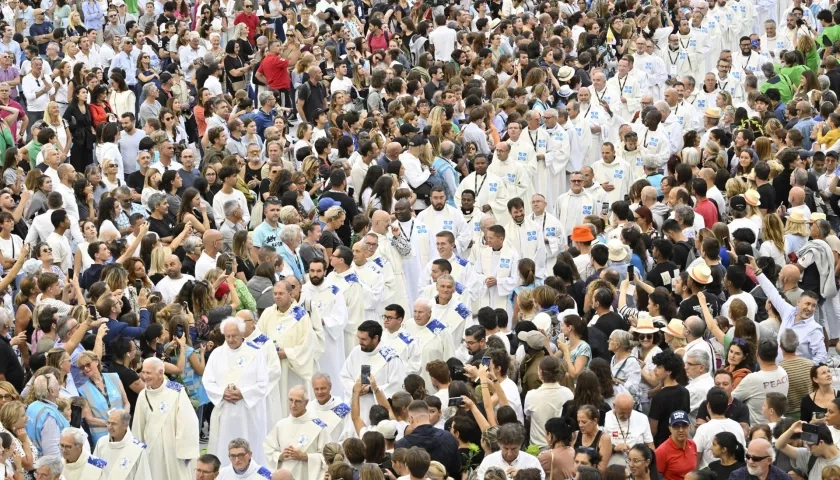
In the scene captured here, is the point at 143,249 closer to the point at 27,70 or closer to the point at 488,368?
the point at 488,368

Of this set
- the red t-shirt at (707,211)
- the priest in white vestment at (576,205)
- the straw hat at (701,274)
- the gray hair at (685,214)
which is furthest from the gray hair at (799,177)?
the straw hat at (701,274)

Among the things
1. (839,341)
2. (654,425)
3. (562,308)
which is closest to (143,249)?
(562,308)

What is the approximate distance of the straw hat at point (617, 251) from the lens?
46.8 feet

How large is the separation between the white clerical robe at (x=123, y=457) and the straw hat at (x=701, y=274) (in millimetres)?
5165

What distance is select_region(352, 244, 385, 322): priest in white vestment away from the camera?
14.6 metres

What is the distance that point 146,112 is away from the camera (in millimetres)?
19047

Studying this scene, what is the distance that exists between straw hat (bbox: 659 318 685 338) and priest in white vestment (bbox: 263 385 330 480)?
297cm

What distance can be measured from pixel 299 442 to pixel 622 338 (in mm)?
2698

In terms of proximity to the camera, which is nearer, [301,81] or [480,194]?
[480,194]

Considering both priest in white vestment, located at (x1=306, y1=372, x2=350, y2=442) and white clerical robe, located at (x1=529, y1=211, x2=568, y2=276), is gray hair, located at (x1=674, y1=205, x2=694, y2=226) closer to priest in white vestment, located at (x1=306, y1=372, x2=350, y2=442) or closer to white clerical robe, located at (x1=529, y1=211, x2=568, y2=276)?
white clerical robe, located at (x1=529, y1=211, x2=568, y2=276)

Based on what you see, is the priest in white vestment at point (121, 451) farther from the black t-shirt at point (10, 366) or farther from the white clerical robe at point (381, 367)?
the white clerical robe at point (381, 367)

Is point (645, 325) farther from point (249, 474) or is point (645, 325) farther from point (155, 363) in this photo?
point (155, 363)

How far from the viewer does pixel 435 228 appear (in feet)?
52.7

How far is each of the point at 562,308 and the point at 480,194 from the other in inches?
176
